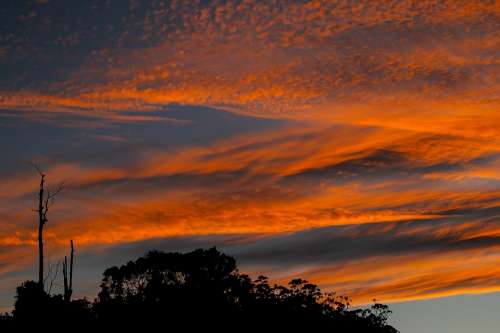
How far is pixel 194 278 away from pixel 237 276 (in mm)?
4034

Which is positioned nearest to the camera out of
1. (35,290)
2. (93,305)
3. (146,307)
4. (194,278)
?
(35,290)

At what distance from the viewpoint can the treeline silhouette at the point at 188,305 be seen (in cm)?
5172

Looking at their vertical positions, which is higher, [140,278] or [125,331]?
[140,278]

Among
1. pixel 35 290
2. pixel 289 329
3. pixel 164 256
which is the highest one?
pixel 164 256

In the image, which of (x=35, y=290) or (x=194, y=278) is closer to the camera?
(x=35, y=290)

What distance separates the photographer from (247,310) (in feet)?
196

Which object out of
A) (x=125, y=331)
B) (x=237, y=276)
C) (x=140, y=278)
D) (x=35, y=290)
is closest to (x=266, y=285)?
(x=237, y=276)

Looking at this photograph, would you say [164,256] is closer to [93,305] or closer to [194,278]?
[194,278]

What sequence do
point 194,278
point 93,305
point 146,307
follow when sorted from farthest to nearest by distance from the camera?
point 194,278 < point 93,305 < point 146,307

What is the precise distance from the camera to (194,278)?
6525cm

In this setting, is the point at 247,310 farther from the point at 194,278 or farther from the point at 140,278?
the point at 140,278

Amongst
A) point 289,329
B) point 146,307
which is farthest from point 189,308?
point 289,329

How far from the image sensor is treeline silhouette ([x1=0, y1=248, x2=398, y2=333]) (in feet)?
170

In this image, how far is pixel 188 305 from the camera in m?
57.2
